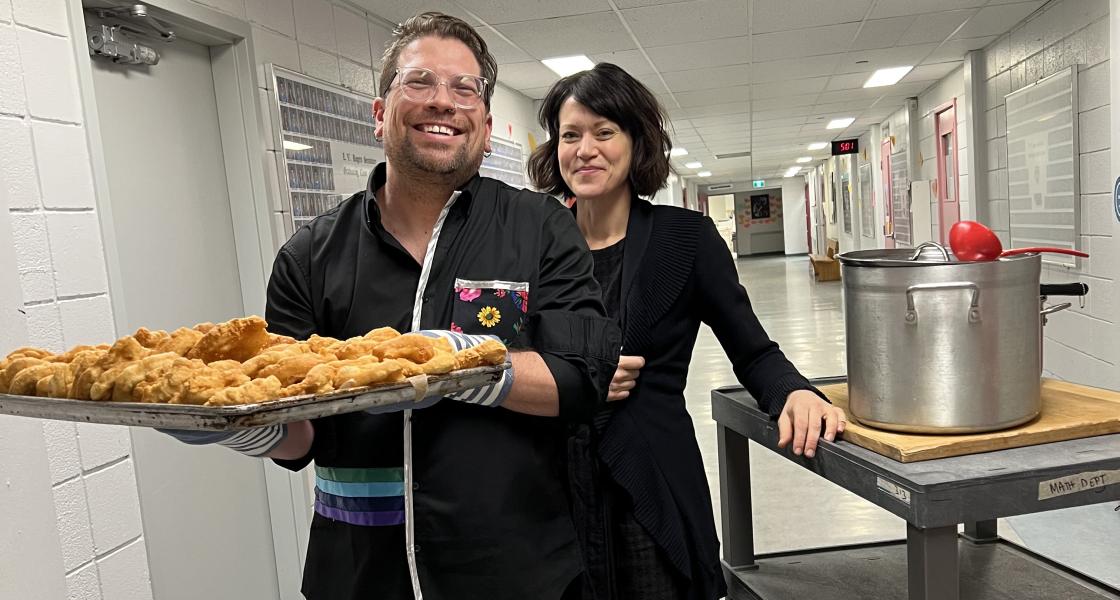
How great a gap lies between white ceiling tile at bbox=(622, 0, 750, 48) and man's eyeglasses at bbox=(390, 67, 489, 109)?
362 cm

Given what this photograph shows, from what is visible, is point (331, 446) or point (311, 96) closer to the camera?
point (331, 446)

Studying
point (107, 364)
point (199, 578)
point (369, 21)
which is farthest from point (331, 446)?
point (369, 21)

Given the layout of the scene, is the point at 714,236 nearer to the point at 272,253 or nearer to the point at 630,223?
the point at 630,223

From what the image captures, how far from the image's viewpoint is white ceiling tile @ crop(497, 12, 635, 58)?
4758mm

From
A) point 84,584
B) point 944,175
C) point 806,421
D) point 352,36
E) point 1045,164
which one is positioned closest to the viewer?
point 806,421

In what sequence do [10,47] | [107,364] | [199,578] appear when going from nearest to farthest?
[107,364] → [10,47] → [199,578]

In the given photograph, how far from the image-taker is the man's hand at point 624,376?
1522 millimetres

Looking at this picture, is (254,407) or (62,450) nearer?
(254,407)

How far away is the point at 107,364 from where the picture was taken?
34.5 inches

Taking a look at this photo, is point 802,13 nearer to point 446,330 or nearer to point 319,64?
point 319,64

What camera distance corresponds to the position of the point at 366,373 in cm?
80

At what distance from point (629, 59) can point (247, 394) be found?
557 cm

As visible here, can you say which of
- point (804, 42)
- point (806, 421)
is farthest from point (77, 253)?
point (804, 42)

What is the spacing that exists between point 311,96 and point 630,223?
89.1 inches
